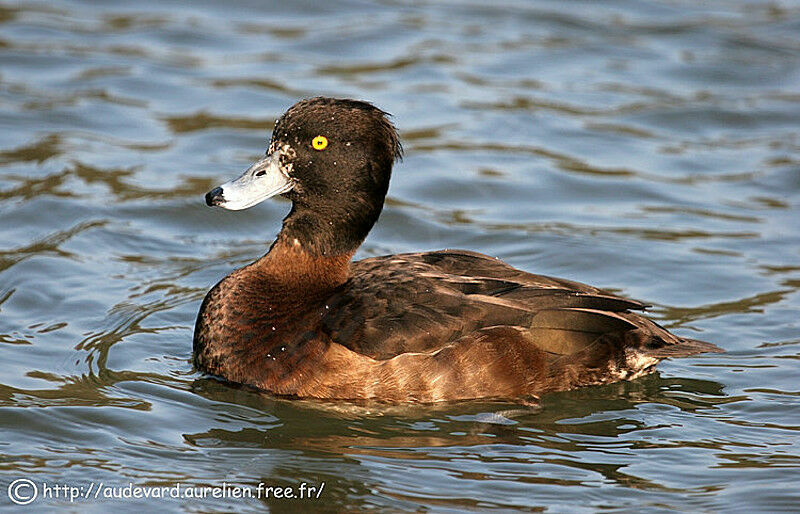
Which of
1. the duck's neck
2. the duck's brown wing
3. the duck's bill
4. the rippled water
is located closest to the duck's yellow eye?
the duck's bill

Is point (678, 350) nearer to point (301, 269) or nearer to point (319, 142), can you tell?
point (301, 269)

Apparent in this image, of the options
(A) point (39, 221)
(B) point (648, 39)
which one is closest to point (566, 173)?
(B) point (648, 39)

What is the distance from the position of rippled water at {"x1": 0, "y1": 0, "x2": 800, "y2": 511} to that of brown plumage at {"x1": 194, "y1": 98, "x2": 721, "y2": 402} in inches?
6.3

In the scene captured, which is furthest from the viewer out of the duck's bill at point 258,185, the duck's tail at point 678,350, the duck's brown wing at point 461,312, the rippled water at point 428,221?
the duck's bill at point 258,185

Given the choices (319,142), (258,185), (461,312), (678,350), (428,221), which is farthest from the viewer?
(428,221)

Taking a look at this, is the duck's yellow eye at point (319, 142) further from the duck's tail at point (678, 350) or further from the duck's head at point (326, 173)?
the duck's tail at point (678, 350)

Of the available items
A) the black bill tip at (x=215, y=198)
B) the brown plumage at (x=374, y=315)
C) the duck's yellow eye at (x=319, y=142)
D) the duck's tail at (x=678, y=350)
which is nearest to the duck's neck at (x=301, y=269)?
the brown plumage at (x=374, y=315)

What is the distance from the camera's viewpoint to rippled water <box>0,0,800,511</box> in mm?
6227

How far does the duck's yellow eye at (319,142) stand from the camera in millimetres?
7195

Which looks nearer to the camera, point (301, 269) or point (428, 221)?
point (301, 269)

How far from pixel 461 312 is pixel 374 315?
462mm

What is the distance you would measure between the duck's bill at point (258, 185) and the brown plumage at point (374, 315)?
0.15ft

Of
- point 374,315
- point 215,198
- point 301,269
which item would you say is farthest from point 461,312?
point 215,198

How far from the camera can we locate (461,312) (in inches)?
267
